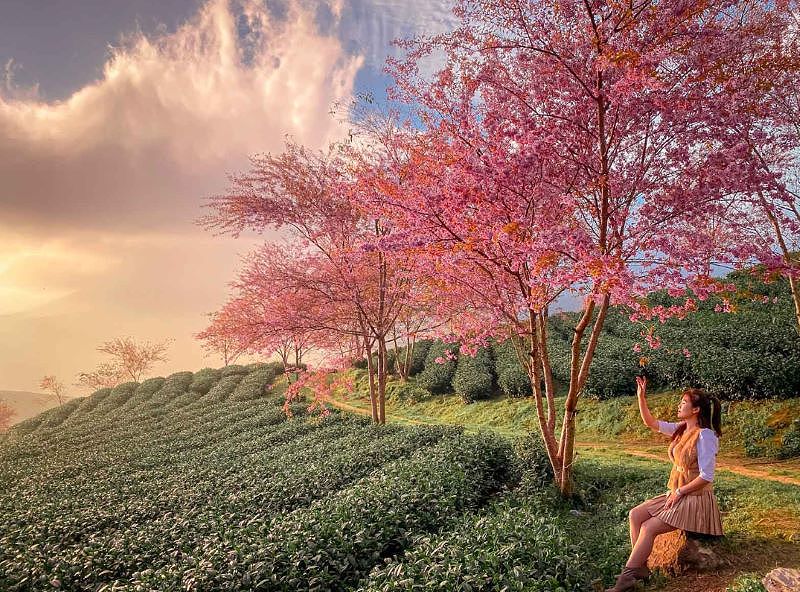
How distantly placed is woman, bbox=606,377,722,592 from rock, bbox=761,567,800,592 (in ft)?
2.88

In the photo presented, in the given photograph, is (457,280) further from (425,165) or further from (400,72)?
(400,72)

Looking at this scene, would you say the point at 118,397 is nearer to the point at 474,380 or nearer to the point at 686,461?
the point at 474,380

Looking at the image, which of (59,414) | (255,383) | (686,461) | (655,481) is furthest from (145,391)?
(686,461)

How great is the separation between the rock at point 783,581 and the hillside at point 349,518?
0.85 m

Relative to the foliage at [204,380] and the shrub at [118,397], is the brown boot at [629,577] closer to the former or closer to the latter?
the foliage at [204,380]

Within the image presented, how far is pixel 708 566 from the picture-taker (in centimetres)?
510

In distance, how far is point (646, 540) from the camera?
5070 millimetres

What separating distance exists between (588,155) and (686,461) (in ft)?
15.4

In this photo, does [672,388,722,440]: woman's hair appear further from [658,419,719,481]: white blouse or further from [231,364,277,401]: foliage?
[231,364,277,401]: foliage

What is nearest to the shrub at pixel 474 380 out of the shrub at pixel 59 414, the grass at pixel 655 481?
the grass at pixel 655 481

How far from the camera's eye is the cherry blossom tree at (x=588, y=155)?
20.1ft

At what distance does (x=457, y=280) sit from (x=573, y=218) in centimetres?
253

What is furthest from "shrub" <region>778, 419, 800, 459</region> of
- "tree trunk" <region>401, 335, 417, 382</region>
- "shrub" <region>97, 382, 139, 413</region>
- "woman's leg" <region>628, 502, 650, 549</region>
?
"shrub" <region>97, 382, 139, 413</region>

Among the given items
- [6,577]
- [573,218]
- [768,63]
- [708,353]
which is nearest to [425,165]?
[573,218]
